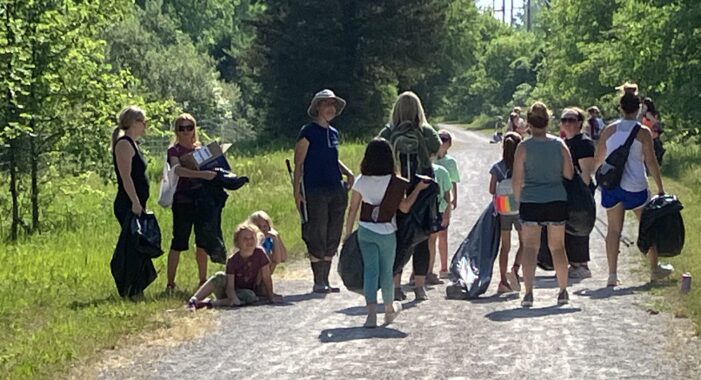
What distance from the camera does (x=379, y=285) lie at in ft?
36.0

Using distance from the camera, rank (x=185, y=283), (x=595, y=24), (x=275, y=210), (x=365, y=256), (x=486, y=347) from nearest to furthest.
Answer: (x=486, y=347) → (x=365, y=256) → (x=185, y=283) → (x=275, y=210) → (x=595, y=24)

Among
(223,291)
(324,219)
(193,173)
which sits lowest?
(223,291)

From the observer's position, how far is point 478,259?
1294cm

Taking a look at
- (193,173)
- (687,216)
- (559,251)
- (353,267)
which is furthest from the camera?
(687,216)

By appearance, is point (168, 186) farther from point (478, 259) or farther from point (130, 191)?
point (478, 259)

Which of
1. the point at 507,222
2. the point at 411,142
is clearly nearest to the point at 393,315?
the point at 411,142

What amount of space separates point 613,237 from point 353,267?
324 centimetres

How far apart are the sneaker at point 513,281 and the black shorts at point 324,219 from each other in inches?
66.4

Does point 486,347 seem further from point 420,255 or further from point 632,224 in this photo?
point 632,224

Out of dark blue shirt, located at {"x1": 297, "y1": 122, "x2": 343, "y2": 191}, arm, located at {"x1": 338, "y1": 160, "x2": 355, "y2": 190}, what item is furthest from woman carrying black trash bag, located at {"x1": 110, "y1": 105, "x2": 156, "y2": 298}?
arm, located at {"x1": 338, "y1": 160, "x2": 355, "y2": 190}

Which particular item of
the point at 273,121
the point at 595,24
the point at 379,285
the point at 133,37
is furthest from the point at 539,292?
the point at 133,37

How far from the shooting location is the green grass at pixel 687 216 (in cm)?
1124

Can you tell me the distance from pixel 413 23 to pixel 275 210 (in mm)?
32876

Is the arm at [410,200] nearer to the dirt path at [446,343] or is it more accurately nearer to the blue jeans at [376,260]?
the blue jeans at [376,260]
